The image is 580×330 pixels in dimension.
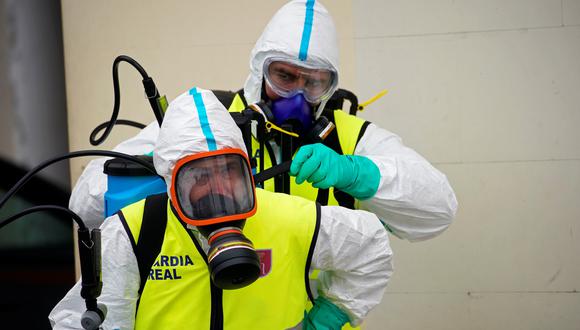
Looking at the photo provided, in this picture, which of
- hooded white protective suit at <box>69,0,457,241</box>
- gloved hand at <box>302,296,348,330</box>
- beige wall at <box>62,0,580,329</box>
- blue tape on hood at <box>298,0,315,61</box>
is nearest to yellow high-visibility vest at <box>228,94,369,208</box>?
hooded white protective suit at <box>69,0,457,241</box>

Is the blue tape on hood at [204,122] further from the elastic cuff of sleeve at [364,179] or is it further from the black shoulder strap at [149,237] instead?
the elastic cuff of sleeve at [364,179]

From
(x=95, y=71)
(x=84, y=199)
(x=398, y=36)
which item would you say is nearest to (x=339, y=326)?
(x=84, y=199)

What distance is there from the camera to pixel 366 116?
9.07 ft

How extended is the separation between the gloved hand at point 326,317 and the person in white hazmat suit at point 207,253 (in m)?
0.09

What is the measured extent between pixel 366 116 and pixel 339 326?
4.24 feet

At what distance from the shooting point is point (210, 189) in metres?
1.32

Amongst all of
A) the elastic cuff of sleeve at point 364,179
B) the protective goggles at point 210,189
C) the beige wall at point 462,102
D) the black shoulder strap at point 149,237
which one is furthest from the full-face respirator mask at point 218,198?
the beige wall at point 462,102

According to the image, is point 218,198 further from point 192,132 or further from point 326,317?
point 326,317

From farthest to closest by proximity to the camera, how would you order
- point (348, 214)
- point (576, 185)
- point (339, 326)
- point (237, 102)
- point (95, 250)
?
point (576, 185), point (237, 102), point (339, 326), point (348, 214), point (95, 250)

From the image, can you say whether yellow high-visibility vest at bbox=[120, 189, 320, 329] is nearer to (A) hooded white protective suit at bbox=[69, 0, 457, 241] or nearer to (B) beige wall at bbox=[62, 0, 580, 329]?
(A) hooded white protective suit at bbox=[69, 0, 457, 241]

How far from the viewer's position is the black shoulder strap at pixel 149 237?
1440 mm

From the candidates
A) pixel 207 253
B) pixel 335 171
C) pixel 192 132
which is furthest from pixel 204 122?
pixel 335 171

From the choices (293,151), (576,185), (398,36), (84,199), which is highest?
(398,36)

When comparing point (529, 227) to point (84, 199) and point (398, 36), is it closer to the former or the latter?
point (398, 36)
